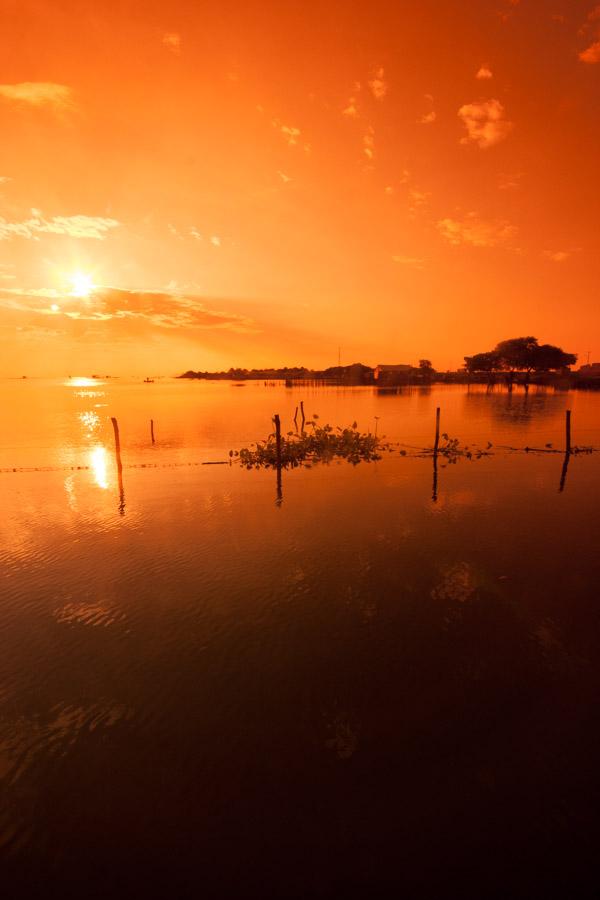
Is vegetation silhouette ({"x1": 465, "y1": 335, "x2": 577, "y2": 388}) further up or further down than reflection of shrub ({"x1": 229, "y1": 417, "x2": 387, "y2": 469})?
further up

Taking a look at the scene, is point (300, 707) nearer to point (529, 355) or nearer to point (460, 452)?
point (460, 452)

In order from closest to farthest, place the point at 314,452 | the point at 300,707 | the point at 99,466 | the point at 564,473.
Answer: the point at 300,707 < the point at 564,473 < the point at 99,466 < the point at 314,452

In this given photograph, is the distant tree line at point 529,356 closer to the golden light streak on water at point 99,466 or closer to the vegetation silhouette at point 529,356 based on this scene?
the vegetation silhouette at point 529,356

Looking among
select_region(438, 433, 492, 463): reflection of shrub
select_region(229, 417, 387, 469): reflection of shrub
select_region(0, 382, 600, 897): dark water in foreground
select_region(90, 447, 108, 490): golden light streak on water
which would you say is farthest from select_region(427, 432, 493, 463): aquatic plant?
select_region(90, 447, 108, 490): golden light streak on water

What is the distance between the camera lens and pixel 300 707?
24.1ft

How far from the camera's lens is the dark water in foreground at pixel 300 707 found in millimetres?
5133

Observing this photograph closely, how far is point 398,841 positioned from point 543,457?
30471 mm

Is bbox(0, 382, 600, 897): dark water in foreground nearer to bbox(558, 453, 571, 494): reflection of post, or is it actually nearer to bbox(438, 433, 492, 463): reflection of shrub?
bbox(558, 453, 571, 494): reflection of post

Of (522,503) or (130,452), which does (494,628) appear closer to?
(522,503)

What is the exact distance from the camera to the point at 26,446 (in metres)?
39.0

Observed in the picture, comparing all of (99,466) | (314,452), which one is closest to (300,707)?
(314,452)

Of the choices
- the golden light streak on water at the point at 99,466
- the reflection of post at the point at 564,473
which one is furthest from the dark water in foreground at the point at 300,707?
the golden light streak on water at the point at 99,466

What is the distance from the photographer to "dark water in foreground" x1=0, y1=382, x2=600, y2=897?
5133mm

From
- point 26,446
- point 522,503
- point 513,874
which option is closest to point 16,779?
point 513,874
